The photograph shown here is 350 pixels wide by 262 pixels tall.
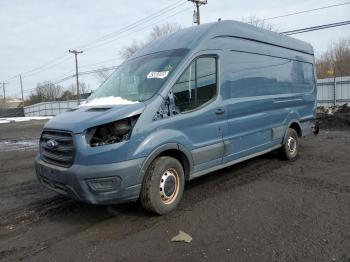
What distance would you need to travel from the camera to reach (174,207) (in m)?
5.34

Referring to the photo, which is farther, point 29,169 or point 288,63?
point 29,169

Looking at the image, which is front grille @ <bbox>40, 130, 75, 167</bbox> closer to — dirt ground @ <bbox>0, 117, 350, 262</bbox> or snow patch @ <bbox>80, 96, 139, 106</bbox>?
snow patch @ <bbox>80, 96, 139, 106</bbox>

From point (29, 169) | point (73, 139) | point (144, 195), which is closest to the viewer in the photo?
point (73, 139)

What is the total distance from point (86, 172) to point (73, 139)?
455 mm

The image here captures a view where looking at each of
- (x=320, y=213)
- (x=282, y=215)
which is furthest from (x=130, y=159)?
(x=320, y=213)

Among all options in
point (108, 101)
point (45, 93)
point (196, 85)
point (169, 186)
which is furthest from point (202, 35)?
point (45, 93)

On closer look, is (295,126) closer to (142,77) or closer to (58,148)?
(142,77)

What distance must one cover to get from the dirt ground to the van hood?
135 cm

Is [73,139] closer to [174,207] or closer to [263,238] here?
[174,207]

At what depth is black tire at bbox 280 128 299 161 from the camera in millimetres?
8383

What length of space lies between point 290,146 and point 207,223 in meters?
4.46

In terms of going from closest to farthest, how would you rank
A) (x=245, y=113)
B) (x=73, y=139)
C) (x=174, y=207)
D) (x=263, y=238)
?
(x=263, y=238)
(x=73, y=139)
(x=174, y=207)
(x=245, y=113)

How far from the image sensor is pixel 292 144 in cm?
870

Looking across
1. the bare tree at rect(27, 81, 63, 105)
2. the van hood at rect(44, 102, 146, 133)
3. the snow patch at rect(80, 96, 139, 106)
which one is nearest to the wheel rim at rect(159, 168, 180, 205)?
the van hood at rect(44, 102, 146, 133)
